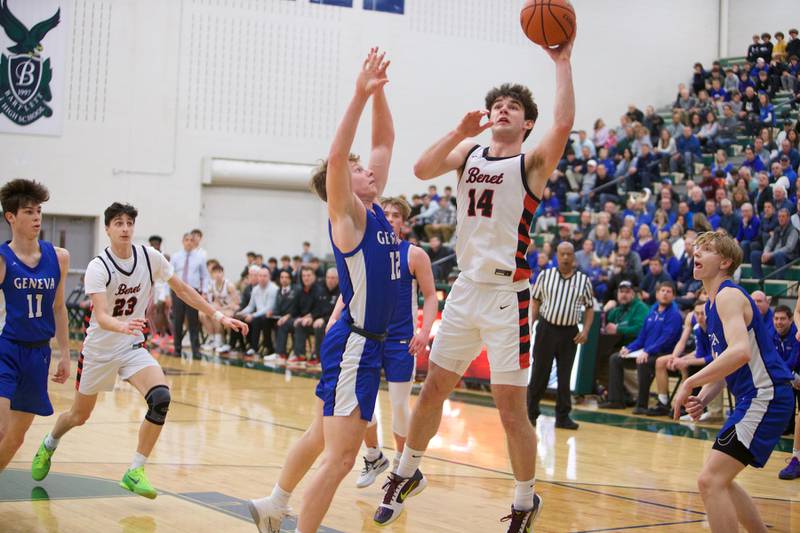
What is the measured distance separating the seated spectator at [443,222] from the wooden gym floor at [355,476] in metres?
8.98

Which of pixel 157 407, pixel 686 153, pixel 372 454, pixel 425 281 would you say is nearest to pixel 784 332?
pixel 425 281

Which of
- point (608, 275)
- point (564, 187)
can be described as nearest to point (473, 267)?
point (608, 275)

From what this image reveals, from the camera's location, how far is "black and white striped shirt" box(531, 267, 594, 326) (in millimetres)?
9508

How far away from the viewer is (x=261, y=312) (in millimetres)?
16719

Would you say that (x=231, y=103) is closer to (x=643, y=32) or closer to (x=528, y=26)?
(x=643, y=32)

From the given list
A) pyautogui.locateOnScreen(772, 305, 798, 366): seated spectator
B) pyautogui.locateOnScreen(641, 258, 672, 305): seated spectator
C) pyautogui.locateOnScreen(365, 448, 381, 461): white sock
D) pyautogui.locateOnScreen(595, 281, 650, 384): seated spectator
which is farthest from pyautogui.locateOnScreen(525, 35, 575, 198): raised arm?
pyautogui.locateOnScreen(641, 258, 672, 305): seated spectator

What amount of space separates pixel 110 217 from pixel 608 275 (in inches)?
386

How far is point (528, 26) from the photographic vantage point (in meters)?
4.86

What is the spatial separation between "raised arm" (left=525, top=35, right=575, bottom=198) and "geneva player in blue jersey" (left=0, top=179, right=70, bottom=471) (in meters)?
2.78

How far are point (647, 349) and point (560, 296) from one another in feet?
6.99

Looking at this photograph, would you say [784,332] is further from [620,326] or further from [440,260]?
[440,260]

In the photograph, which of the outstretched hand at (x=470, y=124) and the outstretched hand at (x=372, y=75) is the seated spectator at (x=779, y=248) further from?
the outstretched hand at (x=372, y=75)

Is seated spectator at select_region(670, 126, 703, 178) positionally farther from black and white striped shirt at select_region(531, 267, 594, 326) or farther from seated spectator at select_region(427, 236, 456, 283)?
black and white striped shirt at select_region(531, 267, 594, 326)

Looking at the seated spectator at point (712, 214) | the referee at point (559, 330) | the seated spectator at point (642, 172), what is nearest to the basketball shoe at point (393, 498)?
the referee at point (559, 330)
